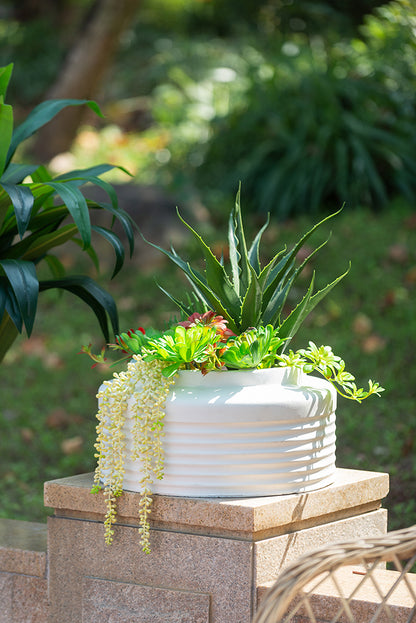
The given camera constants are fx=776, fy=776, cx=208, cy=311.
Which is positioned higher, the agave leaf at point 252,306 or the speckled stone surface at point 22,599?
the agave leaf at point 252,306

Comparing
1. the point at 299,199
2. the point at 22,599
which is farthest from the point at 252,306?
the point at 299,199

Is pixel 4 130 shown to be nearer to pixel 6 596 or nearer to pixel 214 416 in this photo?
pixel 214 416

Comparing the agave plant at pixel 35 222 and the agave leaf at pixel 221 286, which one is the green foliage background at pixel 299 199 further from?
the agave plant at pixel 35 222

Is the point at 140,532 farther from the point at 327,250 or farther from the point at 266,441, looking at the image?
the point at 327,250

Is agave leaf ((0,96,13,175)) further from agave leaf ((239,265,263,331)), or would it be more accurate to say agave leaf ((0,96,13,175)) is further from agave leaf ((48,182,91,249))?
agave leaf ((239,265,263,331))

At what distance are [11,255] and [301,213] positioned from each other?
3.88 metres

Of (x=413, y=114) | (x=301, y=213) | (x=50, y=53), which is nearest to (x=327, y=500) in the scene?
(x=301, y=213)

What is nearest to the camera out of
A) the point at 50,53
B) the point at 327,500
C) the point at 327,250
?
the point at 327,500

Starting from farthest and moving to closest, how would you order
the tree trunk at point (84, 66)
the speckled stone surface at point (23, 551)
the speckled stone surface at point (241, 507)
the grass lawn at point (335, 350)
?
the tree trunk at point (84, 66) → the grass lawn at point (335, 350) → the speckled stone surface at point (23, 551) → the speckled stone surface at point (241, 507)

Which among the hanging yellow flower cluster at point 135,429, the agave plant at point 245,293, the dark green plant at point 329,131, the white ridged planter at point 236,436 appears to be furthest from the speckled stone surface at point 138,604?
the dark green plant at point 329,131

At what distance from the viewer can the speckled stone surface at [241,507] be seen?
1.85 meters

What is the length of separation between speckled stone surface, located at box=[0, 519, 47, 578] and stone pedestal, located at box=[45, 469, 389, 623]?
2.5 inches

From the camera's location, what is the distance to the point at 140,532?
6.35 ft

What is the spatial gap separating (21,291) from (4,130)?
0.54m
